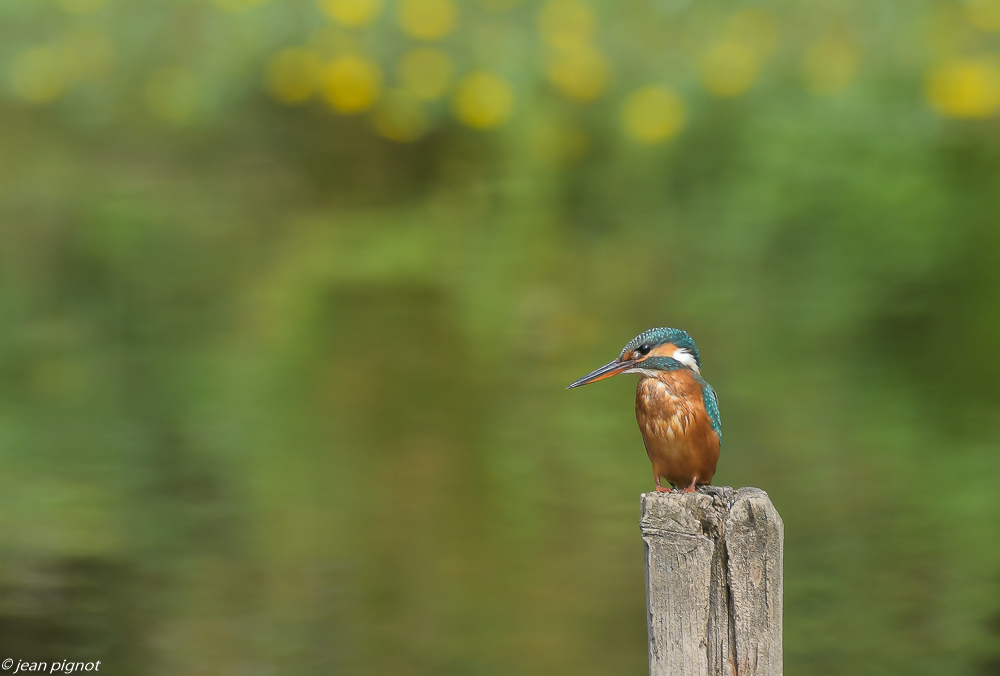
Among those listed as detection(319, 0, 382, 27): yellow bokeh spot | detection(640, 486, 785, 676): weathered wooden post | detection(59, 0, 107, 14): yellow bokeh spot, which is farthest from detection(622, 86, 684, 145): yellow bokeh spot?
detection(640, 486, 785, 676): weathered wooden post

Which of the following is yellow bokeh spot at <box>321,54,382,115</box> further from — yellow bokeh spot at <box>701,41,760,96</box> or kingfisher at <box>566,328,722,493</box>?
kingfisher at <box>566,328,722,493</box>

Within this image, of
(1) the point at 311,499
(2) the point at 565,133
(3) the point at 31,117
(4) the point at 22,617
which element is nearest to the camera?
(4) the point at 22,617

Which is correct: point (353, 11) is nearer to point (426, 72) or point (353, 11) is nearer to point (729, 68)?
point (426, 72)

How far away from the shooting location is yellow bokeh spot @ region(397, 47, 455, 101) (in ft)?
14.9

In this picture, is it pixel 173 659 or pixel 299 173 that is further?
pixel 299 173

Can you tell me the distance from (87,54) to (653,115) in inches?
98.8

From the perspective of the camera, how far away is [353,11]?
15.3ft

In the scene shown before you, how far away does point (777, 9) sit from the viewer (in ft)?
15.1

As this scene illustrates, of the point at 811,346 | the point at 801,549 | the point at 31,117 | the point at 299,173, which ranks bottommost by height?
the point at 801,549

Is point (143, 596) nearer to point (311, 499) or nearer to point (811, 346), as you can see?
point (311, 499)

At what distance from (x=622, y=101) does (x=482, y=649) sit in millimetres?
2252

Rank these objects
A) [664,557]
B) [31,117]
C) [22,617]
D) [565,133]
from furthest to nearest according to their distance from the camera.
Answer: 1. [31,117]
2. [565,133]
3. [22,617]
4. [664,557]

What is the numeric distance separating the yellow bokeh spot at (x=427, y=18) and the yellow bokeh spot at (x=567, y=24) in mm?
386

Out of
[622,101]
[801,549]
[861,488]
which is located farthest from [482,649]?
[622,101]
